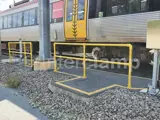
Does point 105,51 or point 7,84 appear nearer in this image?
point 7,84

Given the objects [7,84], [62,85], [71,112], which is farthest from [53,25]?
[71,112]

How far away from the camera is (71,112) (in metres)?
3.48

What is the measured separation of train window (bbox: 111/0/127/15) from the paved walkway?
429cm

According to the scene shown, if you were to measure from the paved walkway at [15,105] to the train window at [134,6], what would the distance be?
171 inches

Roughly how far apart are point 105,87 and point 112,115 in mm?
1120

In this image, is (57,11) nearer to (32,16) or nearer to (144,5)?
(32,16)

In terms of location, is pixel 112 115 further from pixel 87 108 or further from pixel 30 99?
pixel 30 99

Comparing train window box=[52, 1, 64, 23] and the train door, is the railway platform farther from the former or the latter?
train window box=[52, 1, 64, 23]

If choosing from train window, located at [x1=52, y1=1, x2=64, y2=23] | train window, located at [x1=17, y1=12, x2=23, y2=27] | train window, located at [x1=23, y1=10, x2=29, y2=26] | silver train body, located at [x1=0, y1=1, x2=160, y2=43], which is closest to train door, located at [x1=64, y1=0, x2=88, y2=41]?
silver train body, located at [x1=0, y1=1, x2=160, y2=43]

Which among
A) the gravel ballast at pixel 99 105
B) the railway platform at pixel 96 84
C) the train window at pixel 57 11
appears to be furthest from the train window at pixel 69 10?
the gravel ballast at pixel 99 105

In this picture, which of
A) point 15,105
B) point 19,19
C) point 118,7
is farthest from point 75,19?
point 19,19

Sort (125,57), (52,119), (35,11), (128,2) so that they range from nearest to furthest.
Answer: (52,119) → (128,2) → (125,57) → (35,11)

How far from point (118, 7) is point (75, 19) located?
2.08 m

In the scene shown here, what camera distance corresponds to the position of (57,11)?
9648mm
